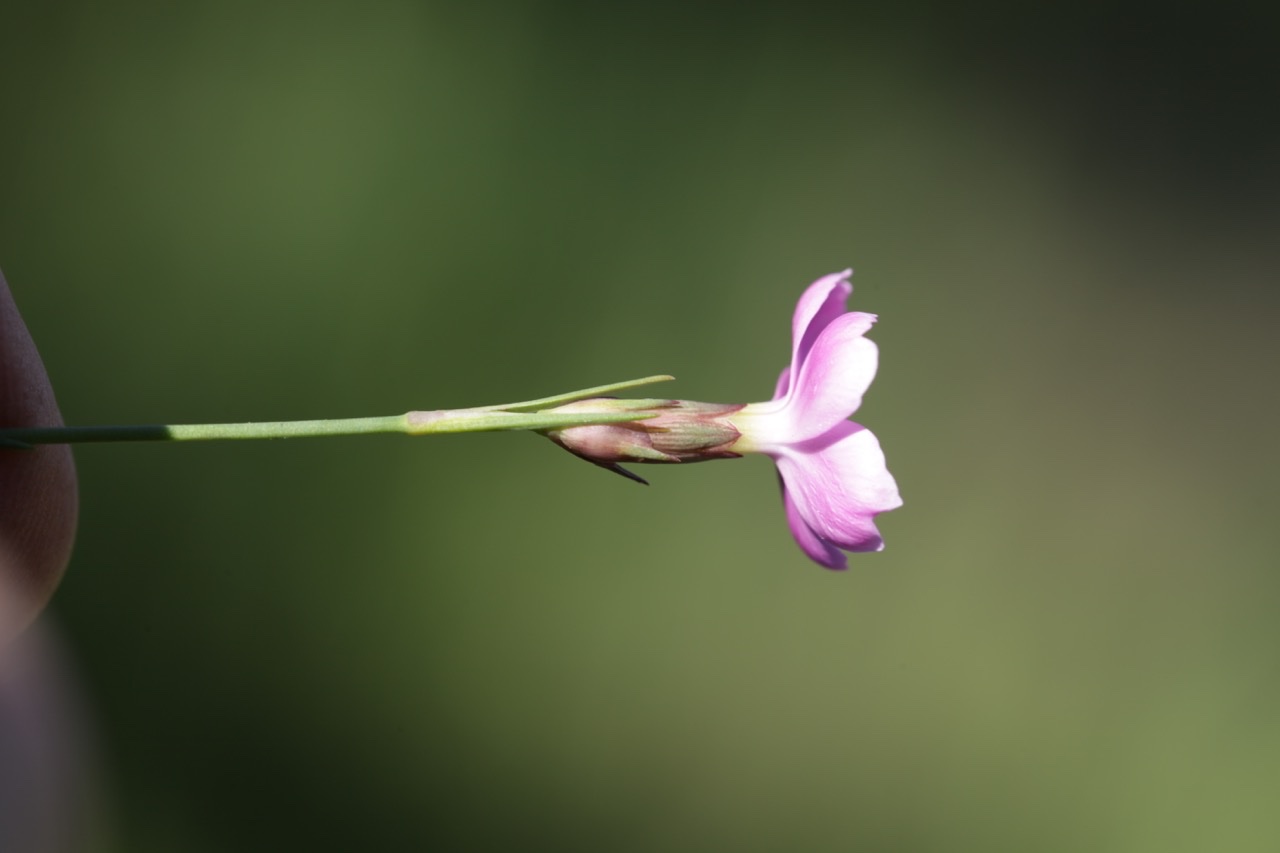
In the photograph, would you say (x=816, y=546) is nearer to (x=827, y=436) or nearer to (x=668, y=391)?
(x=827, y=436)

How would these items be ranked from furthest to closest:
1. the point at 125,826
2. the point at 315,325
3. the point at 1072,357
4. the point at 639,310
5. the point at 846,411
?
the point at 1072,357 → the point at 639,310 → the point at 315,325 → the point at 125,826 → the point at 846,411

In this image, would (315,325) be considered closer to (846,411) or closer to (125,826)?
(125,826)

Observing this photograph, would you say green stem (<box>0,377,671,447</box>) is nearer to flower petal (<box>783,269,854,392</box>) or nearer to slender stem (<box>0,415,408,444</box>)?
slender stem (<box>0,415,408,444</box>)

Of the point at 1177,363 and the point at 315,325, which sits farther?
the point at 1177,363

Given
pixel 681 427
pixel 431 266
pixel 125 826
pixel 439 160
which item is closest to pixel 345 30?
pixel 439 160

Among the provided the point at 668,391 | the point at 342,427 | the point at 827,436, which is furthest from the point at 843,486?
the point at 668,391

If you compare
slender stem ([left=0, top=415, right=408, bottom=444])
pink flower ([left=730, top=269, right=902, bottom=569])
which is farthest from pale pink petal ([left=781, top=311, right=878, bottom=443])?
slender stem ([left=0, top=415, right=408, bottom=444])

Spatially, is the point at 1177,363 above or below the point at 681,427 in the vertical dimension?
above
